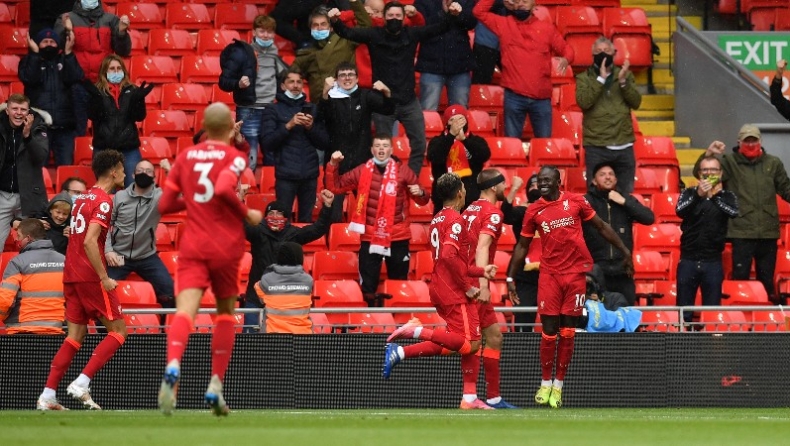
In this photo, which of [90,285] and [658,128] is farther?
[658,128]

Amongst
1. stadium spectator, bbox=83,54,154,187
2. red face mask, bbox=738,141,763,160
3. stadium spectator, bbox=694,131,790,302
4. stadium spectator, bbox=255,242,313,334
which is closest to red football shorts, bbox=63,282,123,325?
stadium spectator, bbox=255,242,313,334

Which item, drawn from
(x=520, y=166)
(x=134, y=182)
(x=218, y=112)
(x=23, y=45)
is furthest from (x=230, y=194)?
(x=23, y=45)

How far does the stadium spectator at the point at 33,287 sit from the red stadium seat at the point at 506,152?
5.98 meters

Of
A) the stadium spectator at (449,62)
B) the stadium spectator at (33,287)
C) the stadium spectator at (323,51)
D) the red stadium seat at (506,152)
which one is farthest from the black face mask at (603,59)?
the stadium spectator at (33,287)

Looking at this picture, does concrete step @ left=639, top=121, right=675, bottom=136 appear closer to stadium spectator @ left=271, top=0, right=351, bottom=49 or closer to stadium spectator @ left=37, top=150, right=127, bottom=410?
stadium spectator @ left=271, top=0, right=351, bottom=49

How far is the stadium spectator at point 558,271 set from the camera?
13.1 meters

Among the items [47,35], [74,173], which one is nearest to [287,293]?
[74,173]

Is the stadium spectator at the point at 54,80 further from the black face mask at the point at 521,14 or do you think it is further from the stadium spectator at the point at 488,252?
the stadium spectator at the point at 488,252

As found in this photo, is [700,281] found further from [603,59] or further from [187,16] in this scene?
[187,16]

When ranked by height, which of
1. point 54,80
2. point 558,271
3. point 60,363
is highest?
point 54,80

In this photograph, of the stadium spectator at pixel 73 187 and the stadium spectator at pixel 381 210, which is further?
the stadium spectator at pixel 381 210

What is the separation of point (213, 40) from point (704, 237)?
7.36 m

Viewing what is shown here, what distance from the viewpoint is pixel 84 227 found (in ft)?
39.6

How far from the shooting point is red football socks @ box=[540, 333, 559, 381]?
13.1 meters
